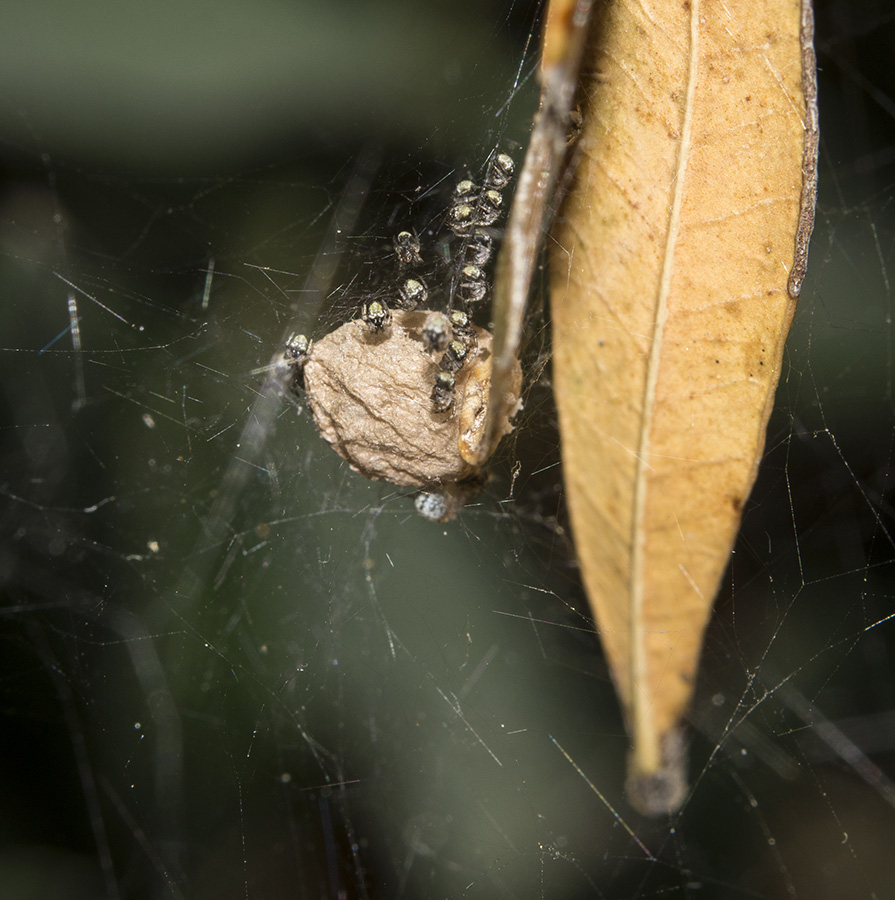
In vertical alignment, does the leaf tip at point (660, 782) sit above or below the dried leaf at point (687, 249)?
below

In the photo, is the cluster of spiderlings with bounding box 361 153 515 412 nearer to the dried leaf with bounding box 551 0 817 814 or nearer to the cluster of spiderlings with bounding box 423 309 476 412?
the cluster of spiderlings with bounding box 423 309 476 412

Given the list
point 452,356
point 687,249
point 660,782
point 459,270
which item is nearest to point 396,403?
point 452,356

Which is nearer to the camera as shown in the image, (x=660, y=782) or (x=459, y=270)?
(x=660, y=782)

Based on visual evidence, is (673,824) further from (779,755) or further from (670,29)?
(670,29)

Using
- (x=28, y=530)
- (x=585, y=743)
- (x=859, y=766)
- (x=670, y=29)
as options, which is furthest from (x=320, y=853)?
(x=670, y=29)

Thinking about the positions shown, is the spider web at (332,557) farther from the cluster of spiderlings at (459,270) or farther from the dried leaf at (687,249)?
the dried leaf at (687,249)

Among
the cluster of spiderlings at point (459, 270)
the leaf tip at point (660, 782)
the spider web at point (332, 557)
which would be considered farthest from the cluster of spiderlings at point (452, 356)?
the leaf tip at point (660, 782)

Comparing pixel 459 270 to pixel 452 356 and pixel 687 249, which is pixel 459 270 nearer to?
pixel 452 356
